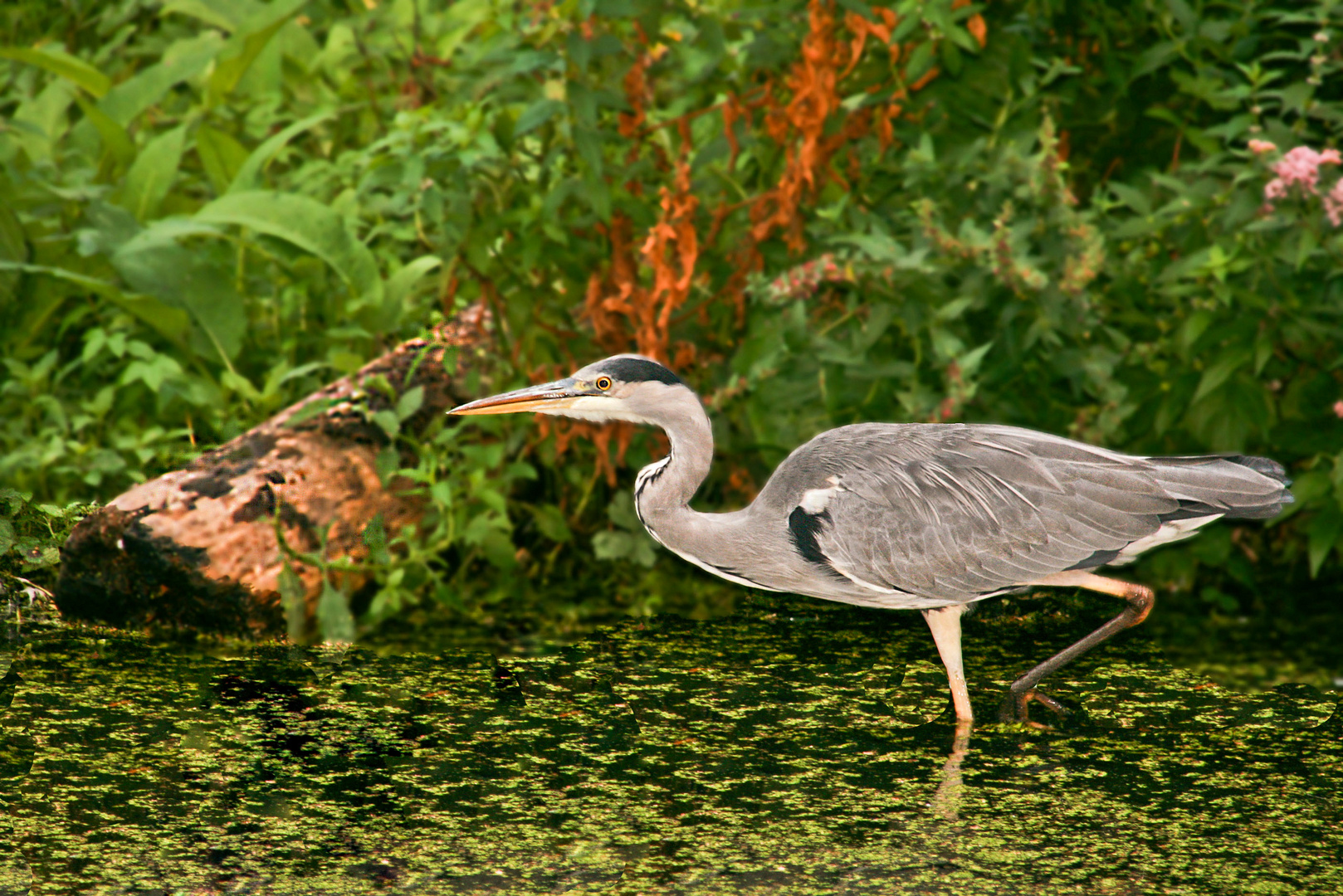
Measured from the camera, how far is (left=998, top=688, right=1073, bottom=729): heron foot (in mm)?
3604

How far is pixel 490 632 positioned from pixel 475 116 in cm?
175

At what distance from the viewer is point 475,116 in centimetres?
480

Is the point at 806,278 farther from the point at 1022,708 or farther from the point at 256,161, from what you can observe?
the point at 256,161

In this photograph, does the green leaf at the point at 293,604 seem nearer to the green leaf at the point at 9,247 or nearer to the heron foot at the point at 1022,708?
the green leaf at the point at 9,247

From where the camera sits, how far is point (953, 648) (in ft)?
11.5

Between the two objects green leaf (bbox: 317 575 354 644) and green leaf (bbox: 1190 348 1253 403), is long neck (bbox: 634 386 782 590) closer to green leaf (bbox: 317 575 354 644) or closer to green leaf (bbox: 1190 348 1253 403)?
green leaf (bbox: 317 575 354 644)

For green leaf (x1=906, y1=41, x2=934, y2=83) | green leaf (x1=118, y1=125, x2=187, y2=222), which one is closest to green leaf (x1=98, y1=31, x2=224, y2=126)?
green leaf (x1=118, y1=125, x2=187, y2=222)

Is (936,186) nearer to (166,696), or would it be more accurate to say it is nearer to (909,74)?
(909,74)

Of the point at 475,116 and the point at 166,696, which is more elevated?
the point at 475,116

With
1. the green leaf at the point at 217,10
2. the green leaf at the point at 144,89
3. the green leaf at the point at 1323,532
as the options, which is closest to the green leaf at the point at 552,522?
the green leaf at the point at 1323,532

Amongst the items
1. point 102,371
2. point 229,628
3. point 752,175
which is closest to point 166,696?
point 229,628

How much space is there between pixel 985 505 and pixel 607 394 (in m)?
0.98

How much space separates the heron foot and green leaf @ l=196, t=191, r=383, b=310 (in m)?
2.71

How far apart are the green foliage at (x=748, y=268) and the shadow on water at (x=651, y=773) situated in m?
0.67
